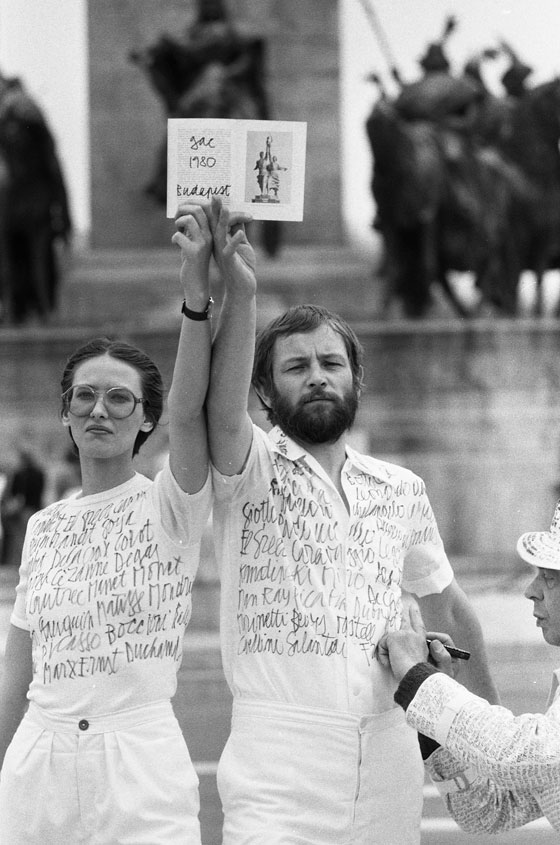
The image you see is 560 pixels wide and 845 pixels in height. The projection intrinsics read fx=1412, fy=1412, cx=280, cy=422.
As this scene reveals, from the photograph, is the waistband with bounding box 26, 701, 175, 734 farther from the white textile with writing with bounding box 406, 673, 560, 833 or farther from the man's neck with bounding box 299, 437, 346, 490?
the man's neck with bounding box 299, 437, 346, 490

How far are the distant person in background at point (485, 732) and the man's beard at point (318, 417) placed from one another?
0.40m

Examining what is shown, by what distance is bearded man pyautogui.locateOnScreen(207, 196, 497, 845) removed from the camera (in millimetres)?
2652

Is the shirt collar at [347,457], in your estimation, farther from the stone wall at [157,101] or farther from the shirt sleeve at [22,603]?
the stone wall at [157,101]

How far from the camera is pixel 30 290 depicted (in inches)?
556

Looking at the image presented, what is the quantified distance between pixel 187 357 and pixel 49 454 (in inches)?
431

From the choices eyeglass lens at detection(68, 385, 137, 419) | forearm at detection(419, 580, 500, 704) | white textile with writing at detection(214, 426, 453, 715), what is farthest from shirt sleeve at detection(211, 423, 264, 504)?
forearm at detection(419, 580, 500, 704)

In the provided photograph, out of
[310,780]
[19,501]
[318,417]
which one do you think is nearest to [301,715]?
[310,780]

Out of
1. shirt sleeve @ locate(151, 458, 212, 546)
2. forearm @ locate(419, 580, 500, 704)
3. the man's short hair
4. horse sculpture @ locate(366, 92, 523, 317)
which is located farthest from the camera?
horse sculpture @ locate(366, 92, 523, 317)

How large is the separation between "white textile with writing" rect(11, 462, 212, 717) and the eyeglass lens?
182 mm

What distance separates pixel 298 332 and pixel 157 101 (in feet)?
37.8

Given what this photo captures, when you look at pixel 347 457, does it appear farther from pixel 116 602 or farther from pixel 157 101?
pixel 157 101

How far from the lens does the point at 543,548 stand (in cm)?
260

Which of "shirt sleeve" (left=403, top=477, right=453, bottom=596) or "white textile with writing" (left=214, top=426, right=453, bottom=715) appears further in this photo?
"shirt sleeve" (left=403, top=477, right=453, bottom=596)

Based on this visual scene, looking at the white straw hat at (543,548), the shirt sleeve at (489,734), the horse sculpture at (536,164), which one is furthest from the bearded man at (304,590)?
the horse sculpture at (536,164)
